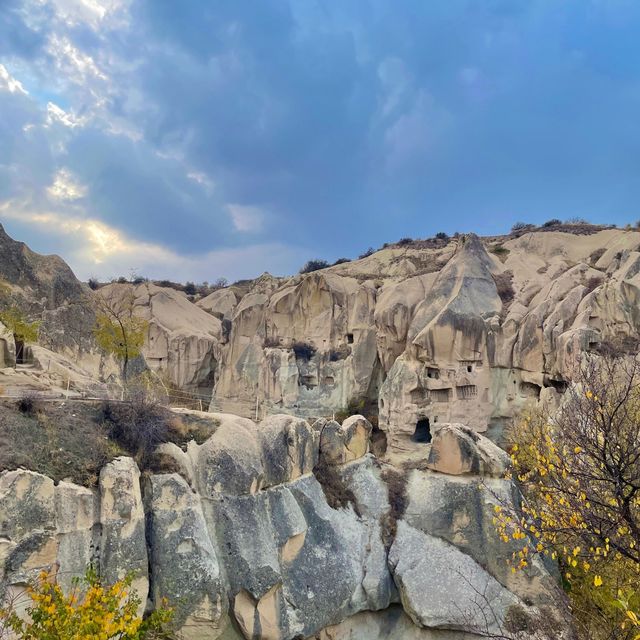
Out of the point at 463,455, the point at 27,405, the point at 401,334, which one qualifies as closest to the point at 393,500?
the point at 463,455

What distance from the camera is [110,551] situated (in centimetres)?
855

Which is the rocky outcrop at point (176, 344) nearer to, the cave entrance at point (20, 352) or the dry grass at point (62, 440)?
the cave entrance at point (20, 352)

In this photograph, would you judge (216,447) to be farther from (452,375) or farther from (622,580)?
(452,375)

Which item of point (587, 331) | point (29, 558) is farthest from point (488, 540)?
point (587, 331)

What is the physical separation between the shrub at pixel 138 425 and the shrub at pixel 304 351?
19051 millimetres

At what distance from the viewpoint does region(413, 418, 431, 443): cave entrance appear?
2486cm

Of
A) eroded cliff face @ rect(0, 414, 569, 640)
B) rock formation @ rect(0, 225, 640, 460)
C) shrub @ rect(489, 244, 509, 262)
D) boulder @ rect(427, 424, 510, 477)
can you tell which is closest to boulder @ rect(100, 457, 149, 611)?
eroded cliff face @ rect(0, 414, 569, 640)

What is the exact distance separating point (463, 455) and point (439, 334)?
36.1 ft

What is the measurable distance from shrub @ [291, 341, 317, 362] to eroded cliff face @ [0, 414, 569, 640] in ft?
52.9

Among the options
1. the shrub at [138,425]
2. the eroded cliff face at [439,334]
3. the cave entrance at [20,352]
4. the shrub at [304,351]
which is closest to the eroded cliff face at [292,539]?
the shrub at [138,425]

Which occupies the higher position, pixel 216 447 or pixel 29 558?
pixel 216 447

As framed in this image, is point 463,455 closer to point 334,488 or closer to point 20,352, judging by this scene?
point 334,488

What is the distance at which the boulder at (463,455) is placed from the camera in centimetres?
1303

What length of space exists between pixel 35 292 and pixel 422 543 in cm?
1506
